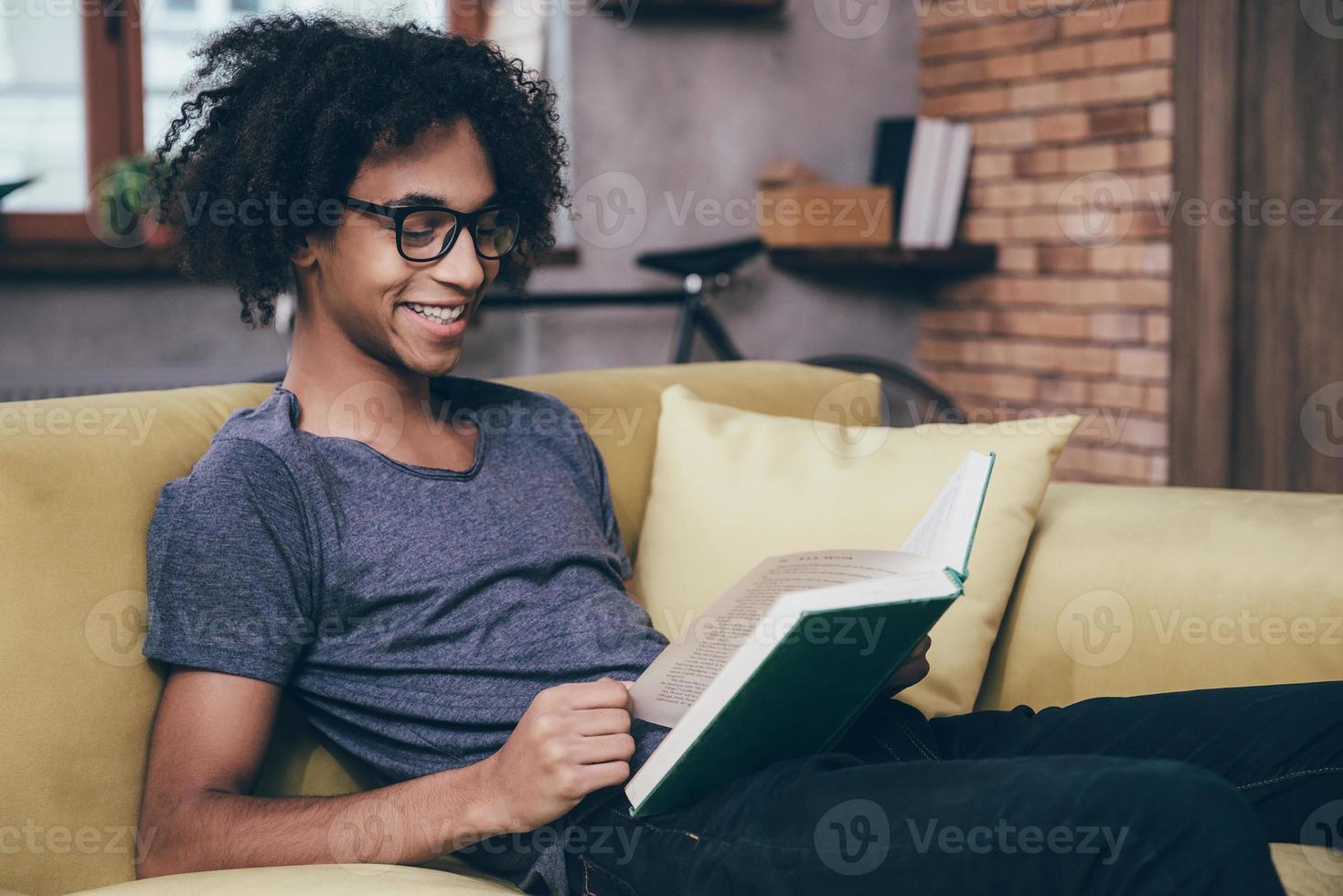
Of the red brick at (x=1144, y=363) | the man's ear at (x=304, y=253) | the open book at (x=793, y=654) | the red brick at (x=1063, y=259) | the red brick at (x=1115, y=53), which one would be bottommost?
the open book at (x=793, y=654)

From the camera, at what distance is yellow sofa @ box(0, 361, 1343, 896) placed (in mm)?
1090

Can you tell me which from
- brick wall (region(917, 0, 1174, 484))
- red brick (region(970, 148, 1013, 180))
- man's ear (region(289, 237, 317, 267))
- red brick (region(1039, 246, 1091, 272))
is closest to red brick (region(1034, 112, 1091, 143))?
brick wall (region(917, 0, 1174, 484))

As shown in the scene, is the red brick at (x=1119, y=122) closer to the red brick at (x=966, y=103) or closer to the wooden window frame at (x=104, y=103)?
the red brick at (x=966, y=103)

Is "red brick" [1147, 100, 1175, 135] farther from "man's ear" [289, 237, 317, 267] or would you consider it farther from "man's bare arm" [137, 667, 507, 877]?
"man's bare arm" [137, 667, 507, 877]

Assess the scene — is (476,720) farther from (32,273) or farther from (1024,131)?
(1024,131)

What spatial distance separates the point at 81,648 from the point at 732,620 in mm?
558

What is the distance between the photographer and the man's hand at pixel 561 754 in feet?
3.35

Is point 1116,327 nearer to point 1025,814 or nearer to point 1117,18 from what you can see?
point 1117,18

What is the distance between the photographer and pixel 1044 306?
3236 millimetres

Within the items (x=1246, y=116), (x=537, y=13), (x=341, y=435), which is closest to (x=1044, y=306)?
(x=1246, y=116)

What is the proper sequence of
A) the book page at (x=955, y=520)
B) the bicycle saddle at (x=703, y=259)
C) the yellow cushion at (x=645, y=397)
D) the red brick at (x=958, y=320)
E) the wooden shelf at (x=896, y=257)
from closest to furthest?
the book page at (x=955, y=520) < the yellow cushion at (x=645, y=397) < the bicycle saddle at (x=703, y=259) < the wooden shelf at (x=896, y=257) < the red brick at (x=958, y=320)

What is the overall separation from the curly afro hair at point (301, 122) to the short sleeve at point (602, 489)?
0.25 meters

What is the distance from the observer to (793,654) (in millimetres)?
925

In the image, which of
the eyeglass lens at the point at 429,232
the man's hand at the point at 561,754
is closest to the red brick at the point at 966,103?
the eyeglass lens at the point at 429,232
